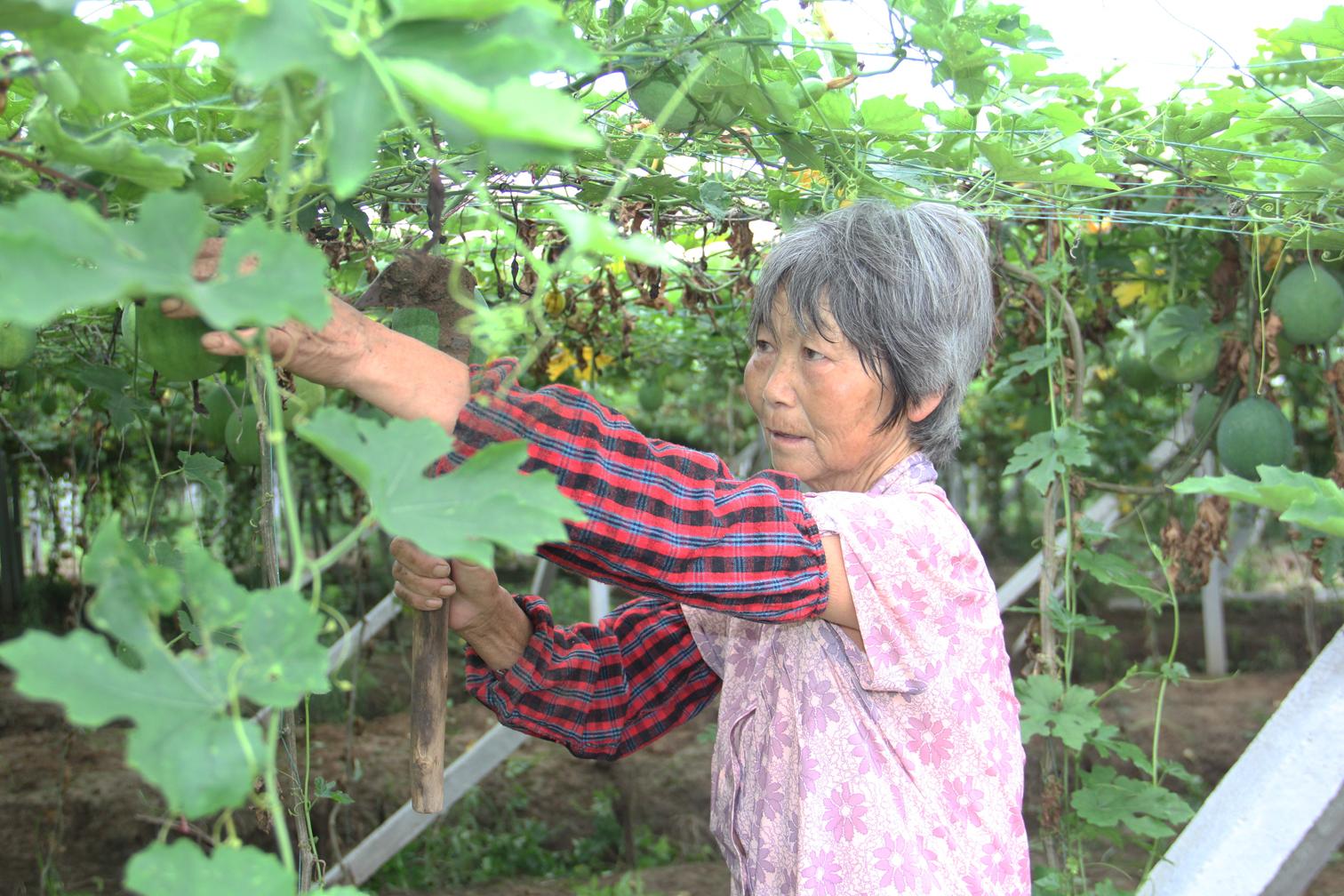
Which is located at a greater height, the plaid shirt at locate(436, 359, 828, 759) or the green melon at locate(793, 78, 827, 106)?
the green melon at locate(793, 78, 827, 106)

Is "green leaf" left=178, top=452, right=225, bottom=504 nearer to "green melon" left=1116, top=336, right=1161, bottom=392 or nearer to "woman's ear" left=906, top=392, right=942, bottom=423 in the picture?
"woman's ear" left=906, top=392, right=942, bottom=423

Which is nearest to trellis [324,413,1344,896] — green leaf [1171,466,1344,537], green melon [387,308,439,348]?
green leaf [1171,466,1344,537]

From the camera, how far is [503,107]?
503 millimetres

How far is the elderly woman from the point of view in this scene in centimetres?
104

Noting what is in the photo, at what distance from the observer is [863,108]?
1.28 metres

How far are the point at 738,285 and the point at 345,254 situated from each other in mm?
808

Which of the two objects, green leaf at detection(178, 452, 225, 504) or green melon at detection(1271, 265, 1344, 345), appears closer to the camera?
green leaf at detection(178, 452, 225, 504)

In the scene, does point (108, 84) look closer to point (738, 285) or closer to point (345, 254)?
point (345, 254)

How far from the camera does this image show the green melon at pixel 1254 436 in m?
2.40

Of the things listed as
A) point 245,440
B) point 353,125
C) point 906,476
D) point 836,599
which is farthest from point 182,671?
point 245,440

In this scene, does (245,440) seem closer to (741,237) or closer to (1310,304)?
(741,237)

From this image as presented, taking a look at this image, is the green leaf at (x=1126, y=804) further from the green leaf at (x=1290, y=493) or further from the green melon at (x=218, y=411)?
A: the green melon at (x=218, y=411)

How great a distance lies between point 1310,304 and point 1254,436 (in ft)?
0.91

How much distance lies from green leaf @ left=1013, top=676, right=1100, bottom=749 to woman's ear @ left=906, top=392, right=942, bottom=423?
0.96m
